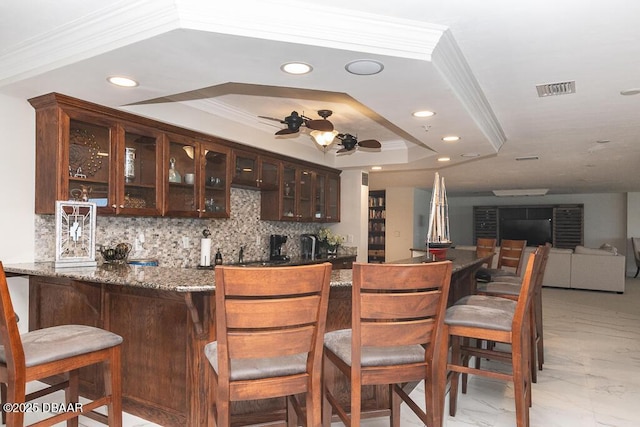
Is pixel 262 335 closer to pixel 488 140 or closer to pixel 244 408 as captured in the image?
pixel 244 408

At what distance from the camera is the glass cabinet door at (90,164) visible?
3.07m

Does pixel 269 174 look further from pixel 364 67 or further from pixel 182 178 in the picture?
pixel 364 67

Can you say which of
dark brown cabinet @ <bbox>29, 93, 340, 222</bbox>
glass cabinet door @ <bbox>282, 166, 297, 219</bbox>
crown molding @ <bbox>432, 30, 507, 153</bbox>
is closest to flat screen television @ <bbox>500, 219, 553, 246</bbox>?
glass cabinet door @ <bbox>282, 166, 297, 219</bbox>

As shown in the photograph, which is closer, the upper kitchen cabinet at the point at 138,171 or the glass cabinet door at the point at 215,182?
the upper kitchen cabinet at the point at 138,171

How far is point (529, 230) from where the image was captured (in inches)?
471

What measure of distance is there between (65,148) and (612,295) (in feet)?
28.9

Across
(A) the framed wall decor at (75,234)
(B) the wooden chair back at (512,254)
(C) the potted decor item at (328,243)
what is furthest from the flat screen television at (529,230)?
(A) the framed wall decor at (75,234)

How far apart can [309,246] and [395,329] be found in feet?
13.5

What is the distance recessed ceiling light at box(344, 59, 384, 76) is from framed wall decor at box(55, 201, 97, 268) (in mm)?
2049

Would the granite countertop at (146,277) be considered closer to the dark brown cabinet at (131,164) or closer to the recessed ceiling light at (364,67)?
the dark brown cabinet at (131,164)

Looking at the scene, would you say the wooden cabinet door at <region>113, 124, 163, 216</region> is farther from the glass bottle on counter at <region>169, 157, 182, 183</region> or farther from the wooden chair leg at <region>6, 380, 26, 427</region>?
the wooden chair leg at <region>6, 380, 26, 427</region>

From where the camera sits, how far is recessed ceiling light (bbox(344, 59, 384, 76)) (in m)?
2.21

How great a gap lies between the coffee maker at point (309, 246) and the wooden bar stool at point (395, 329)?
3884 millimetres

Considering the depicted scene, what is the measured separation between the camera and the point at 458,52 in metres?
2.44
